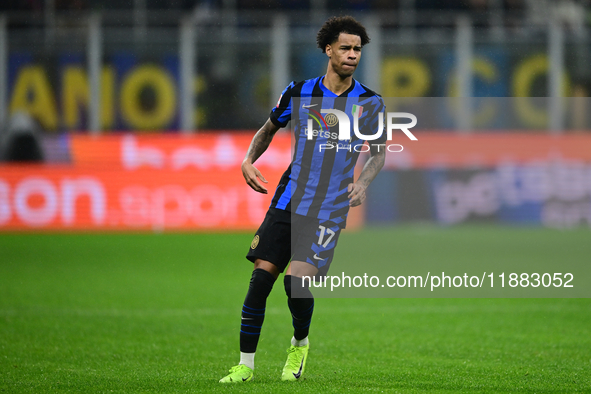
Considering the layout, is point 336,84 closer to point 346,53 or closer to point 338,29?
point 346,53

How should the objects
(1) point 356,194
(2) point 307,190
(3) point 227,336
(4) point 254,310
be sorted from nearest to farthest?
1. (1) point 356,194
2. (4) point 254,310
3. (2) point 307,190
4. (3) point 227,336

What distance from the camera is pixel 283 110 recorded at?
4848 mm

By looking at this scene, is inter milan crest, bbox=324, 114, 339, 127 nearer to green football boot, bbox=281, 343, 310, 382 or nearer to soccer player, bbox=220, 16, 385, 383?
soccer player, bbox=220, 16, 385, 383

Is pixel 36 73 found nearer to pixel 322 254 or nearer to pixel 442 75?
pixel 442 75

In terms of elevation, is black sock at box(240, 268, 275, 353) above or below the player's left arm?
below

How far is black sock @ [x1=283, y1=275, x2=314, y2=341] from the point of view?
465 centimetres

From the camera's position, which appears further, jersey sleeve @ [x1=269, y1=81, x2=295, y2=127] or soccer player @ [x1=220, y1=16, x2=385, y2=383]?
jersey sleeve @ [x1=269, y1=81, x2=295, y2=127]

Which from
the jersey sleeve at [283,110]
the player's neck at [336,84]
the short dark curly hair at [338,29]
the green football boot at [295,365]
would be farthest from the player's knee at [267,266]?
the short dark curly hair at [338,29]

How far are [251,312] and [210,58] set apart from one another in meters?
13.8

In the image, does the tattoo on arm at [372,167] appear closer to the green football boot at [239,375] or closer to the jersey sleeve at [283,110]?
the jersey sleeve at [283,110]

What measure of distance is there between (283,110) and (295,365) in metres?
1.57

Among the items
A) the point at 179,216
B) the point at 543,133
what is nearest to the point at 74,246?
the point at 179,216

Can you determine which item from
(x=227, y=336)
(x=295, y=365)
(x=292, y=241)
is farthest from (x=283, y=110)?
(x=227, y=336)

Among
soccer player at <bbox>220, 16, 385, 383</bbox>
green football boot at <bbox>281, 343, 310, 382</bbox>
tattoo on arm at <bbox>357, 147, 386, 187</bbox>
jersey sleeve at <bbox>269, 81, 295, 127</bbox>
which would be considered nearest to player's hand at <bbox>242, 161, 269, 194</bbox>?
soccer player at <bbox>220, 16, 385, 383</bbox>
